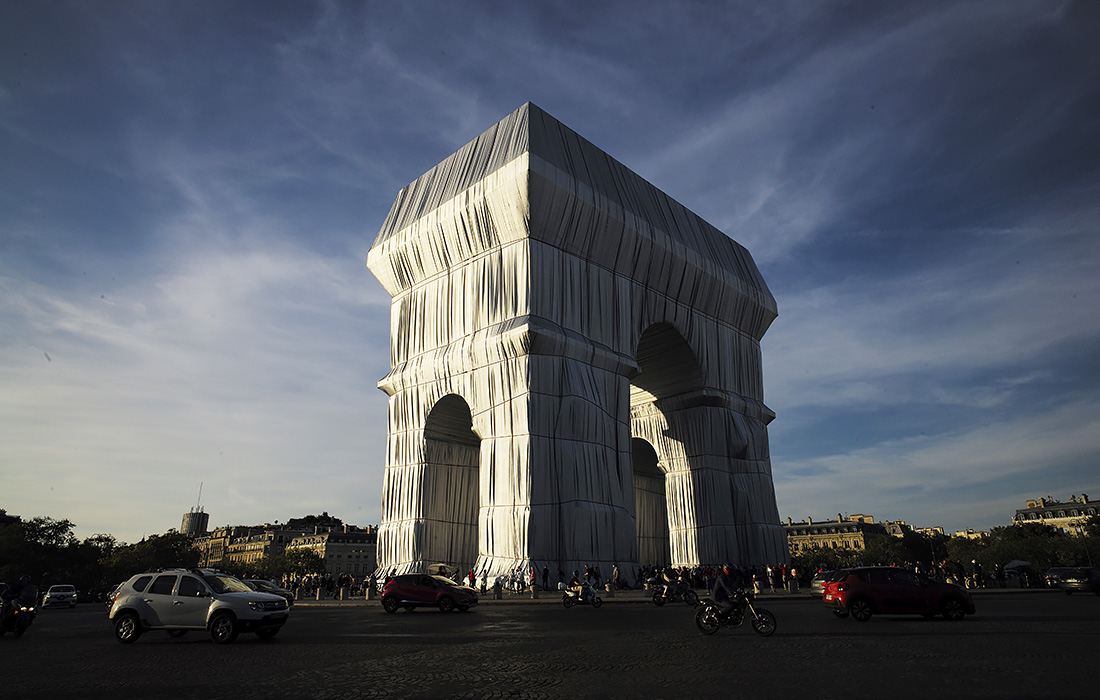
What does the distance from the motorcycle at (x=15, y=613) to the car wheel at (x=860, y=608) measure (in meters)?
17.8

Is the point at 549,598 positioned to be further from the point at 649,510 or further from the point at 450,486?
the point at 649,510

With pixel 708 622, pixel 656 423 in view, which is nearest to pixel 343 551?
pixel 656 423

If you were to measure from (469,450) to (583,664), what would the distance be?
27.1 metres

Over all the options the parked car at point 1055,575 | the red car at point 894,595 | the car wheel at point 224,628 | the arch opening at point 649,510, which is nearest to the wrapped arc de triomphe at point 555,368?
the arch opening at point 649,510

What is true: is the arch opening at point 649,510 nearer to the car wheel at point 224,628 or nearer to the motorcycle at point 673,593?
the motorcycle at point 673,593

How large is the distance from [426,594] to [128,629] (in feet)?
30.8

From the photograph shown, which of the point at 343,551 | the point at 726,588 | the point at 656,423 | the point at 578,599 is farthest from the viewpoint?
the point at 343,551

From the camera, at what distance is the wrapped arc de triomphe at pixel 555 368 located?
2873cm

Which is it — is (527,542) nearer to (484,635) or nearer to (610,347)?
(610,347)

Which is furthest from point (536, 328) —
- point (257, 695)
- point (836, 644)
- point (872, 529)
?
point (872, 529)

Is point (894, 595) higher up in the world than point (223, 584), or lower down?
lower down

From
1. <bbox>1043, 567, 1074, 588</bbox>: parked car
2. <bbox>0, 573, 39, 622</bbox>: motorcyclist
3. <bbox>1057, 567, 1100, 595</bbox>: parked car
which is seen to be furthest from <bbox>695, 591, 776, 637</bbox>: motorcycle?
<bbox>1043, 567, 1074, 588</bbox>: parked car

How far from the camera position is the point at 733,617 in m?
12.4

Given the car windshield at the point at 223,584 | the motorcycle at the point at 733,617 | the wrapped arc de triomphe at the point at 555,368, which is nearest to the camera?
the motorcycle at the point at 733,617
